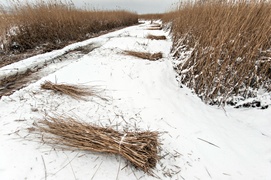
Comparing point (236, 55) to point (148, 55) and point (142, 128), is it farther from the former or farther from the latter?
point (148, 55)

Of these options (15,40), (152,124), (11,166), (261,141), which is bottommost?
(261,141)

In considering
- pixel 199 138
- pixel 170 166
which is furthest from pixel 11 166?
pixel 199 138

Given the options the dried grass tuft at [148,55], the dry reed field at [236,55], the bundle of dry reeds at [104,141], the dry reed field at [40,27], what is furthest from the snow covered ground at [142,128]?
the dry reed field at [40,27]

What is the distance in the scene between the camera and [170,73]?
115 inches

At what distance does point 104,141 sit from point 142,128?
0.46 m

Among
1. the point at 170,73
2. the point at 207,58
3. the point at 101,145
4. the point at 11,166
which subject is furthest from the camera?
the point at 170,73

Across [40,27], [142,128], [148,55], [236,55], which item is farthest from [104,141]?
[40,27]

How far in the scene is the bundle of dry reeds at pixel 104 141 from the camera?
3.91 ft

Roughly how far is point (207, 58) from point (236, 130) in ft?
3.23

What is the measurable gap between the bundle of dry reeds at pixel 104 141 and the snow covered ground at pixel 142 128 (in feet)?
0.20

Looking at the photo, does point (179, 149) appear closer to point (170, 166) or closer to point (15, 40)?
point (170, 166)

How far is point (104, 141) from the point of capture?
1.25 meters

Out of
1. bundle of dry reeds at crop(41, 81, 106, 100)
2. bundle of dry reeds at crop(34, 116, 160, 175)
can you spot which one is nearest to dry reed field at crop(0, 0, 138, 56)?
bundle of dry reeds at crop(41, 81, 106, 100)

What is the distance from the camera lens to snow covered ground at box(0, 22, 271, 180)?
1.16m
